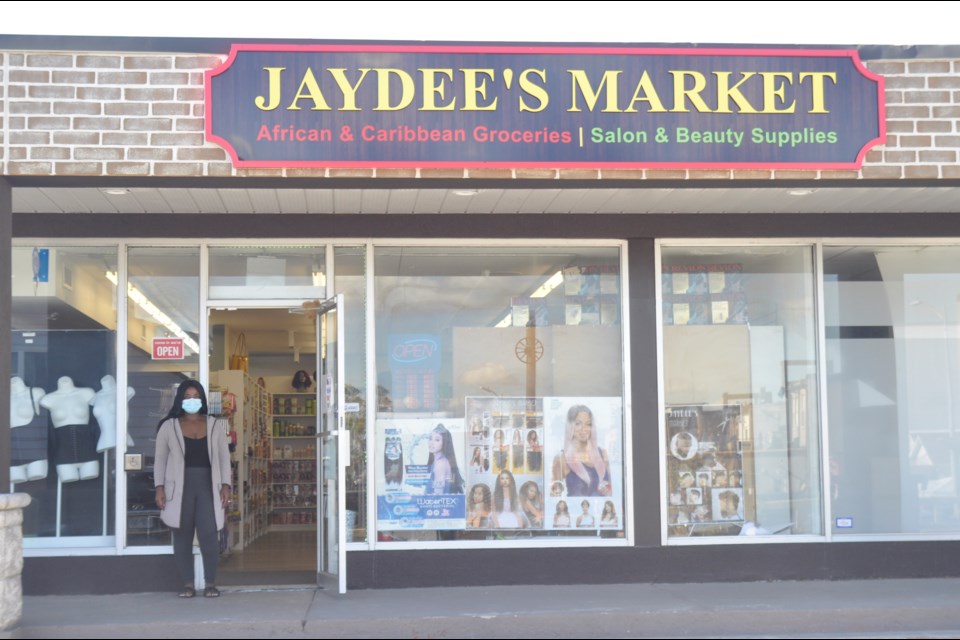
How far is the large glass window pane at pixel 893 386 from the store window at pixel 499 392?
2.05 m

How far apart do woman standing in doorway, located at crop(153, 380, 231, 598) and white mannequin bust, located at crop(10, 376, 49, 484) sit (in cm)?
112

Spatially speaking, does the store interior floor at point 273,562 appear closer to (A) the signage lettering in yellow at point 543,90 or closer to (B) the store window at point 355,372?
(B) the store window at point 355,372

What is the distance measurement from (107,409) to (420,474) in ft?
9.08

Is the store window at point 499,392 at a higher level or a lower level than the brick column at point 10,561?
higher

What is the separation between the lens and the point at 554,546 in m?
9.68

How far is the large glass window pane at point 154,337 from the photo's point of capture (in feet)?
31.7

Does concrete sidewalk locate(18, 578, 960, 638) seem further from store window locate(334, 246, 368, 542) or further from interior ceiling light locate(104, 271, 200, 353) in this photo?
interior ceiling light locate(104, 271, 200, 353)

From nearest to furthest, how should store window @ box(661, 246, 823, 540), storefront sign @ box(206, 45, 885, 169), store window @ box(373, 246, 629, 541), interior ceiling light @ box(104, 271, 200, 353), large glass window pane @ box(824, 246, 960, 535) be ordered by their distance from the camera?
storefront sign @ box(206, 45, 885, 169) → interior ceiling light @ box(104, 271, 200, 353) → store window @ box(373, 246, 629, 541) → store window @ box(661, 246, 823, 540) → large glass window pane @ box(824, 246, 960, 535)

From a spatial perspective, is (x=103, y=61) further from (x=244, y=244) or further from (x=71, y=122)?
(x=244, y=244)

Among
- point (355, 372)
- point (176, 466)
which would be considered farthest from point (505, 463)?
point (176, 466)

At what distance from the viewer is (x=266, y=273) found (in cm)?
983

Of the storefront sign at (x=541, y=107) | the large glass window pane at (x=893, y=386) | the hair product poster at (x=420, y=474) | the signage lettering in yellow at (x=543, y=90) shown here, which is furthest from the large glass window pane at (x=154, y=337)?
the large glass window pane at (x=893, y=386)

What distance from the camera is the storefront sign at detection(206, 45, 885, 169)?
26.9 ft

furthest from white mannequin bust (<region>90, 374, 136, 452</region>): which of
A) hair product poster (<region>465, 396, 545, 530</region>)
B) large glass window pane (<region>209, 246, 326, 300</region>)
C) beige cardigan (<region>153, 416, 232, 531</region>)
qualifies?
hair product poster (<region>465, 396, 545, 530</region>)
